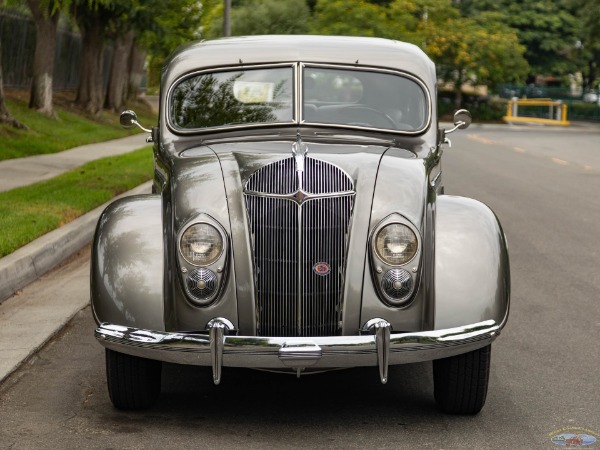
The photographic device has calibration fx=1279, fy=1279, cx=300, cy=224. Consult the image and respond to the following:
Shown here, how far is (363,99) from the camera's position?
7660 millimetres

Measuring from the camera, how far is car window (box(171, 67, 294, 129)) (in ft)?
24.3

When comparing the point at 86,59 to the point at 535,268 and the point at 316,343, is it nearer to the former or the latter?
the point at 535,268

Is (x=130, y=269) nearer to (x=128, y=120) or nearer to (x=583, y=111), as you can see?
(x=128, y=120)

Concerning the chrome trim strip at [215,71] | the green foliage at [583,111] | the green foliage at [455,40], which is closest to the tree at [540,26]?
the green foliage at [455,40]

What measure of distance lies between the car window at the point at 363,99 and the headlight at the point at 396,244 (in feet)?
5.00

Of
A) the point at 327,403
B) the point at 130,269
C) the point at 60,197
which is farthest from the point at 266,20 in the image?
the point at 130,269

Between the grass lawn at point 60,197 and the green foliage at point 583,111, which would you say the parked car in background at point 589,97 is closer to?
the green foliage at point 583,111

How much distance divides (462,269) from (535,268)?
5.05 meters

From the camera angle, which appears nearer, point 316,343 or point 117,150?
point 316,343

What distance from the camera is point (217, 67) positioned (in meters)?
7.69

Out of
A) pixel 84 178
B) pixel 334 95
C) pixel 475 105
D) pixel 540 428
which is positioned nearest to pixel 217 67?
pixel 334 95

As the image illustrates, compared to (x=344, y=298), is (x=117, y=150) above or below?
below

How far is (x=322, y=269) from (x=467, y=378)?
900 millimetres

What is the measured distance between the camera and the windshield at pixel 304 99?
7.40 m
